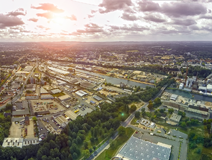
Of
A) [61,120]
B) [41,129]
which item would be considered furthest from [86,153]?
[61,120]

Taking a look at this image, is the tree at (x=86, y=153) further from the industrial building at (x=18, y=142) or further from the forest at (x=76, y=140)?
the industrial building at (x=18, y=142)

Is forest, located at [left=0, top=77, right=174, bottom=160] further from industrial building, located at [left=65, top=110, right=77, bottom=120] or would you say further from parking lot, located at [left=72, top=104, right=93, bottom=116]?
industrial building, located at [left=65, top=110, right=77, bottom=120]

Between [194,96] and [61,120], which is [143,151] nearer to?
[61,120]

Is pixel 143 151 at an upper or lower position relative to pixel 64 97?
lower

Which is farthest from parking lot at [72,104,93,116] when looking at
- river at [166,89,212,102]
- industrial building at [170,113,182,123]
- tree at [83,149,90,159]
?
river at [166,89,212,102]

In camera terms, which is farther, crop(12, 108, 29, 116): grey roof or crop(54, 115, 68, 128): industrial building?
crop(12, 108, 29, 116): grey roof

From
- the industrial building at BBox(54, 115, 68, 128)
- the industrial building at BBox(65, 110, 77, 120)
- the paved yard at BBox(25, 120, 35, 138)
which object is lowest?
the paved yard at BBox(25, 120, 35, 138)

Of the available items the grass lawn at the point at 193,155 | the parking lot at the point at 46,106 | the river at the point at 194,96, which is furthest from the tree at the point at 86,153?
the river at the point at 194,96
